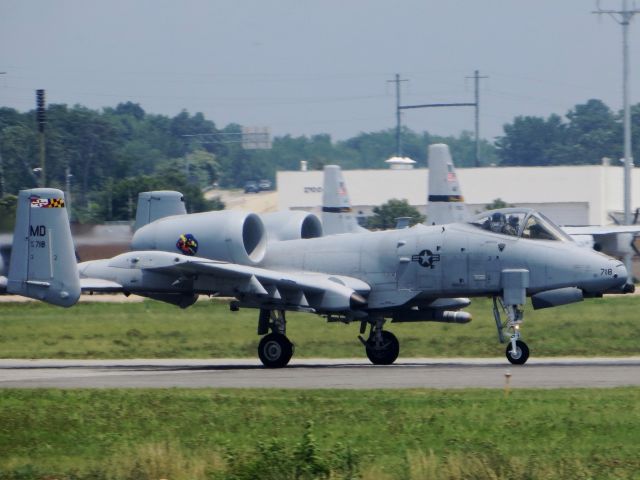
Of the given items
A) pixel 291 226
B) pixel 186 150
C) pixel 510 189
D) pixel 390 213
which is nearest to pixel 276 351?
pixel 291 226

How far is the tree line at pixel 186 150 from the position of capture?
7975cm

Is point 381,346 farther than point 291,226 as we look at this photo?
No

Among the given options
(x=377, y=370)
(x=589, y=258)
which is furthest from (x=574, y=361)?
(x=377, y=370)

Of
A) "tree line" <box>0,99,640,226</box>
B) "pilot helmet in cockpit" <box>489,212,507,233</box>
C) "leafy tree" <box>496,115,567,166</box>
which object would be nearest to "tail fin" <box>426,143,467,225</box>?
"pilot helmet in cockpit" <box>489,212,507,233</box>

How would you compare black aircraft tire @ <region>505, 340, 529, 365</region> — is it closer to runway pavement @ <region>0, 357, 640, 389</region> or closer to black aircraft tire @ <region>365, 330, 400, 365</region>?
runway pavement @ <region>0, 357, 640, 389</region>

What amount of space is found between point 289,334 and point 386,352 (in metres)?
5.79

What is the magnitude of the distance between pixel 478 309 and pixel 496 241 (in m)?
13.9

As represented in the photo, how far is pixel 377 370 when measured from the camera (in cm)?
2236

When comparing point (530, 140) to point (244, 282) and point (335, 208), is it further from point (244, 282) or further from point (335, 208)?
point (244, 282)

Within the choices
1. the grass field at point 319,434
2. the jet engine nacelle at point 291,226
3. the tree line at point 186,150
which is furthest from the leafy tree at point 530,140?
the grass field at point 319,434

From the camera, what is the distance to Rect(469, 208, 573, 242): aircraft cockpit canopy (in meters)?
23.2

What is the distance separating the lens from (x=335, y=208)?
4084 cm

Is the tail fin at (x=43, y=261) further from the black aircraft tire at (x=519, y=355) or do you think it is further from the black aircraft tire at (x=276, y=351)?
the black aircraft tire at (x=519, y=355)

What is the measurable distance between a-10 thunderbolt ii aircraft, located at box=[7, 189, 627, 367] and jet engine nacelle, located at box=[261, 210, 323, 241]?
41.6 inches
